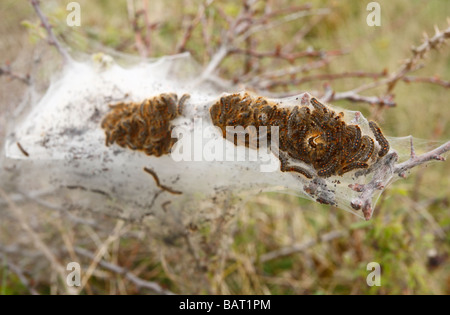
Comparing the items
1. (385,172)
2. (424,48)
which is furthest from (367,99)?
(385,172)

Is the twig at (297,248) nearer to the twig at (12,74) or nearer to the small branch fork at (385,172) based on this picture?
the small branch fork at (385,172)

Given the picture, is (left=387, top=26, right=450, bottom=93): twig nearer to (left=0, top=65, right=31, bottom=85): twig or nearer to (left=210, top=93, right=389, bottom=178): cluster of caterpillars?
(left=210, top=93, right=389, bottom=178): cluster of caterpillars

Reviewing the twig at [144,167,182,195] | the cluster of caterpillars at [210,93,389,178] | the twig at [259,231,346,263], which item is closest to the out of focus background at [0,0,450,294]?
the twig at [259,231,346,263]

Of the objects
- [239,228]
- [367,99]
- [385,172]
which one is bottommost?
[239,228]

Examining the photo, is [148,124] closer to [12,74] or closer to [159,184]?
[159,184]

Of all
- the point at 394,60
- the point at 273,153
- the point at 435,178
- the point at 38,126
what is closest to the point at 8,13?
the point at 38,126

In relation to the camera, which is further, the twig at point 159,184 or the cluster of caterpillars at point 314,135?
the twig at point 159,184

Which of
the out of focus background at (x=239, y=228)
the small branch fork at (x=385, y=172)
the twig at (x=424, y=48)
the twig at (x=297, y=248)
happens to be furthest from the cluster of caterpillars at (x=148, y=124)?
the twig at (x=297, y=248)
